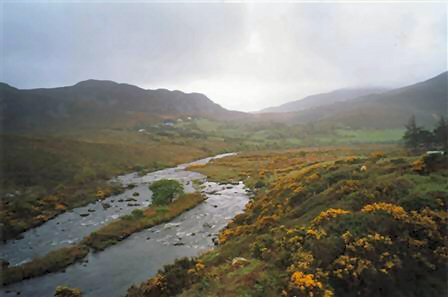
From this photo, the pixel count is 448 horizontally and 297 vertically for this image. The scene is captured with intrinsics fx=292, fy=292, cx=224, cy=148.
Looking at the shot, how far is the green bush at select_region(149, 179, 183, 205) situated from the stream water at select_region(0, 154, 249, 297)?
12.5 feet

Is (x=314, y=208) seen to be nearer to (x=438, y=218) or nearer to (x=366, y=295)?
(x=438, y=218)

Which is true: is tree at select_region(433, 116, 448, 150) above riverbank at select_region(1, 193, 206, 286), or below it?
above

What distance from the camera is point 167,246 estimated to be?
35.1 meters

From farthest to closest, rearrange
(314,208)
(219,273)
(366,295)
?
1. (314,208)
2. (219,273)
3. (366,295)

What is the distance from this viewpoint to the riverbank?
29.7 meters

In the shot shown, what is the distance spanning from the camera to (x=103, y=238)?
3800cm

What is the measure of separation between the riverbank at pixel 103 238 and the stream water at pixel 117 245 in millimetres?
987

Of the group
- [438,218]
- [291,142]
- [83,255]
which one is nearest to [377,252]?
[438,218]

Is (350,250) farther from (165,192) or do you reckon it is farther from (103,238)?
(165,192)

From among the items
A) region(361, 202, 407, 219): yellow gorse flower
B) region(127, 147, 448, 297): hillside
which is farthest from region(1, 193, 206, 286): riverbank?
region(361, 202, 407, 219): yellow gorse flower

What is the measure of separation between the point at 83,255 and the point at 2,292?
→ 813 cm

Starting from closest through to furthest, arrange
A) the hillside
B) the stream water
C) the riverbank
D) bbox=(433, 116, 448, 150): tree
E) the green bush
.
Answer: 1. the hillside
2. the stream water
3. the riverbank
4. the green bush
5. bbox=(433, 116, 448, 150): tree

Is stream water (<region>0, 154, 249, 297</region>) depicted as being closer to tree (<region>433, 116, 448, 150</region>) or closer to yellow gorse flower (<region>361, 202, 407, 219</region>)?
yellow gorse flower (<region>361, 202, 407, 219</region>)

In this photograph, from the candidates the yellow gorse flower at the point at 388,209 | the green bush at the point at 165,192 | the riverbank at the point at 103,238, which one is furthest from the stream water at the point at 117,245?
the yellow gorse flower at the point at 388,209
